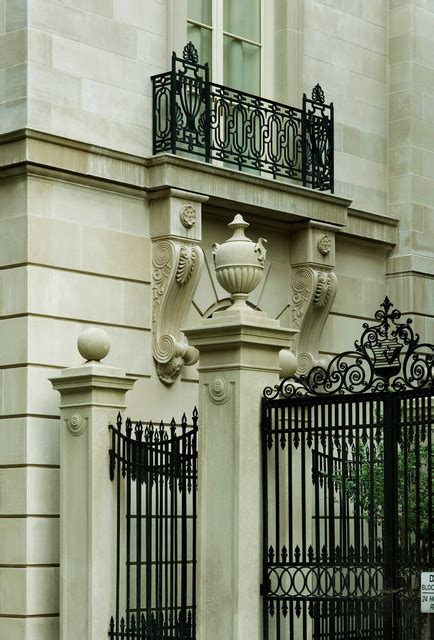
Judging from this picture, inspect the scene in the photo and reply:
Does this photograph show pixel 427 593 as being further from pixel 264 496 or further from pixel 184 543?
pixel 184 543

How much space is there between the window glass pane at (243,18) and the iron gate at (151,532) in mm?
6081

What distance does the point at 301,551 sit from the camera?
13.0 metres

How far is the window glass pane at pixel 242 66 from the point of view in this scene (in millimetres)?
18094

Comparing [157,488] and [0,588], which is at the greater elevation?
[157,488]

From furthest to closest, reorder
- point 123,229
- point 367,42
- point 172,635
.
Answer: point 367,42 → point 123,229 → point 172,635

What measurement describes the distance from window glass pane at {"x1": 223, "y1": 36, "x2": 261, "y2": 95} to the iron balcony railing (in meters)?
0.23

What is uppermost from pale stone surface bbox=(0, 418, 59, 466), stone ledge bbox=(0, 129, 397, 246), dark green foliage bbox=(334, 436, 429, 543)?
stone ledge bbox=(0, 129, 397, 246)

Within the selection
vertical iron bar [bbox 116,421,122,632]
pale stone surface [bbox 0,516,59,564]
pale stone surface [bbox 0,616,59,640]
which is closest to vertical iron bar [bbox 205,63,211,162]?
vertical iron bar [bbox 116,421,122,632]

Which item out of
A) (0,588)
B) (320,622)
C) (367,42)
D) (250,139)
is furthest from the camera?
(367,42)

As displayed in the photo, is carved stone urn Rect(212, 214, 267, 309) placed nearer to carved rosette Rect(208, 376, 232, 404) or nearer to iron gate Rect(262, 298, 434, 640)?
carved rosette Rect(208, 376, 232, 404)

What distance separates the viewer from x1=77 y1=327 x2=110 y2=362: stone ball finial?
1445 cm

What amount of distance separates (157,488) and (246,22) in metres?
7.26

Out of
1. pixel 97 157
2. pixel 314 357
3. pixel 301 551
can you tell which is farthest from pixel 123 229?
pixel 301 551

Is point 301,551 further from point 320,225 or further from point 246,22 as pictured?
point 246,22
